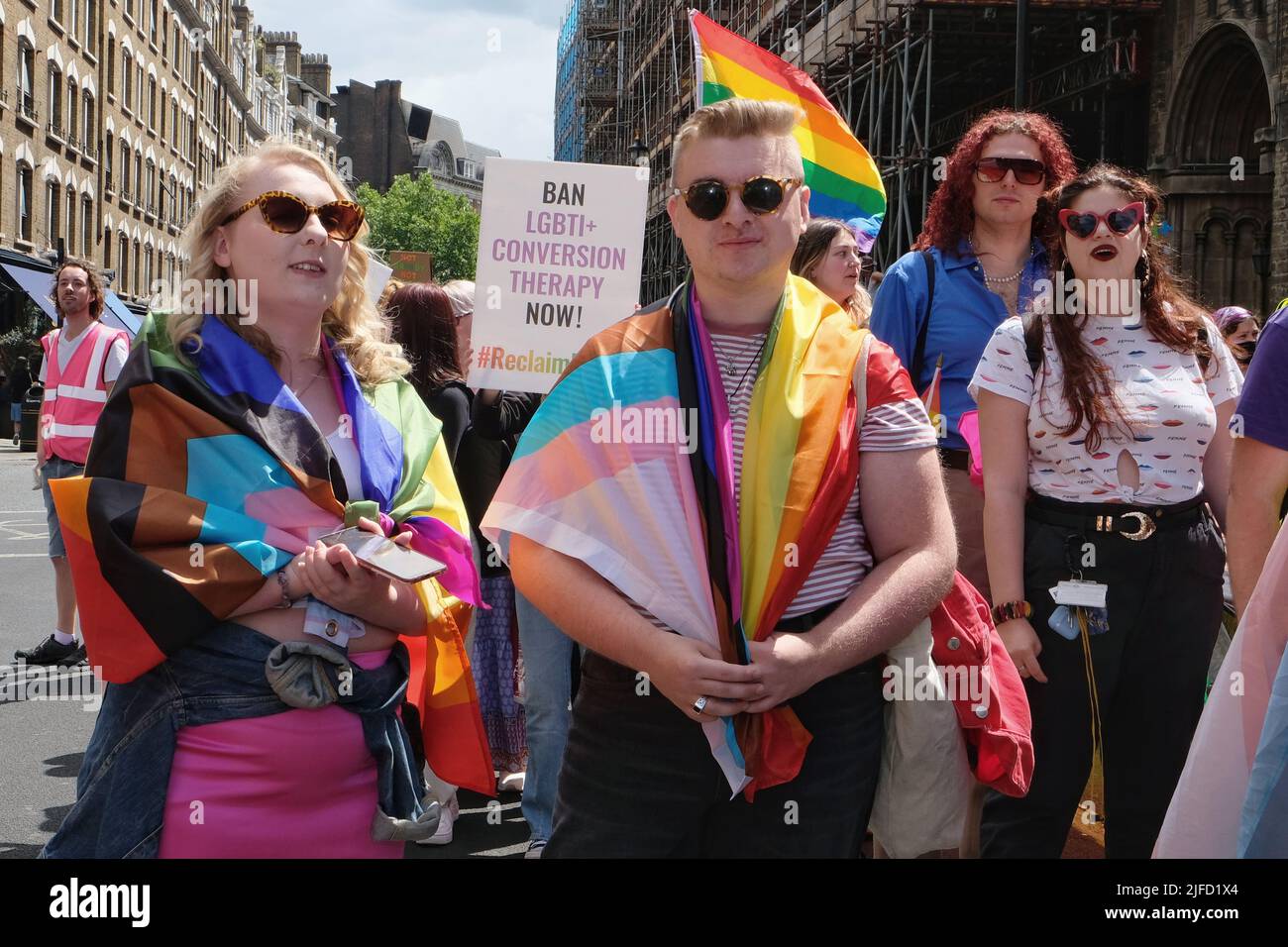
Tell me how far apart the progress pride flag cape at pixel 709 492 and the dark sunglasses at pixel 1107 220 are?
133cm

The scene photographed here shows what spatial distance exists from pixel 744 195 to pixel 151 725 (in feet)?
4.80

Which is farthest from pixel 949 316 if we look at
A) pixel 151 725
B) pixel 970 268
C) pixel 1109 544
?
pixel 151 725

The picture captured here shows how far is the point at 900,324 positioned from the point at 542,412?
1911mm

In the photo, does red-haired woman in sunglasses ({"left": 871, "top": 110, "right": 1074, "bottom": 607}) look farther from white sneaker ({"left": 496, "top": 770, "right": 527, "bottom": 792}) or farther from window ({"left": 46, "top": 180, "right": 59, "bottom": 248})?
window ({"left": 46, "top": 180, "right": 59, "bottom": 248})

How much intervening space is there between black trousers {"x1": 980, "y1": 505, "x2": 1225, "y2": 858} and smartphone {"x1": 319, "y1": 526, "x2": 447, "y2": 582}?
1681 mm

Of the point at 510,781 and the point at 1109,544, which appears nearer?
the point at 1109,544

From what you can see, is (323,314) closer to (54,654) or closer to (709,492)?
(709,492)

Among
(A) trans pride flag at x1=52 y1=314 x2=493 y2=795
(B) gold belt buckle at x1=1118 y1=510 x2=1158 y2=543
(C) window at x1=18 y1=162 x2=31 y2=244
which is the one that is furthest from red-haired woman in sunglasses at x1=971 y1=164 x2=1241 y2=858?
(C) window at x1=18 y1=162 x2=31 y2=244

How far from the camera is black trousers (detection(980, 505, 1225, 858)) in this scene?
323cm

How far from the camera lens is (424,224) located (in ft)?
272

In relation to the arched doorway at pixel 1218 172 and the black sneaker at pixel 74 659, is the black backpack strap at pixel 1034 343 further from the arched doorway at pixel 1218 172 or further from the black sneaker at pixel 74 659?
the arched doorway at pixel 1218 172

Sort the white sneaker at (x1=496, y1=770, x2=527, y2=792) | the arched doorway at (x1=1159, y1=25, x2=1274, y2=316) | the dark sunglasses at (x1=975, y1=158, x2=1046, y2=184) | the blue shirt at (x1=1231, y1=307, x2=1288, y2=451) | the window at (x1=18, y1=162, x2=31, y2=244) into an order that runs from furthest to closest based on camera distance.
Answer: the window at (x1=18, y1=162, x2=31, y2=244), the arched doorway at (x1=1159, y1=25, x2=1274, y2=316), the white sneaker at (x1=496, y1=770, x2=527, y2=792), the dark sunglasses at (x1=975, y1=158, x2=1046, y2=184), the blue shirt at (x1=1231, y1=307, x2=1288, y2=451)
